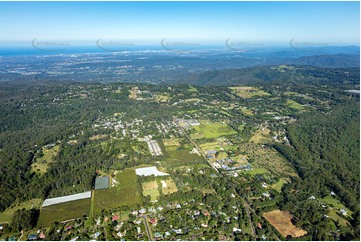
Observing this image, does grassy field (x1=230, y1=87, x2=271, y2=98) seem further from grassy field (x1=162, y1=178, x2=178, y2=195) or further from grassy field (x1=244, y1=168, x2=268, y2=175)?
grassy field (x1=162, y1=178, x2=178, y2=195)

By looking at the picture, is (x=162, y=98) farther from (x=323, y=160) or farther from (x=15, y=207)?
(x=15, y=207)

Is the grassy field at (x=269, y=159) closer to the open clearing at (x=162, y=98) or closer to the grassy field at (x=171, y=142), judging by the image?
the grassy field at (x=171, y=142)

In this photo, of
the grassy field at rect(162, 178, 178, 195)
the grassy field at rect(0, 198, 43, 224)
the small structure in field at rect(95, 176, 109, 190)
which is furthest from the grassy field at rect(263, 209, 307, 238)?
the grassy field at rect(0, 198, 43, 224)

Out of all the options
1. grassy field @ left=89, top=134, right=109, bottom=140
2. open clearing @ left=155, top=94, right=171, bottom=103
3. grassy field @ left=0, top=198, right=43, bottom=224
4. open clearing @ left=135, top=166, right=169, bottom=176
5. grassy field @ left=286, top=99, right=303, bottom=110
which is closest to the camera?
grassy field @ left=0, top=198, right=43, bottom=224

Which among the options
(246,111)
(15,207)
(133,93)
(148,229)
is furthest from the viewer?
(133,93)

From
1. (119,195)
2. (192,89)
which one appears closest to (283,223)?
(119,195)

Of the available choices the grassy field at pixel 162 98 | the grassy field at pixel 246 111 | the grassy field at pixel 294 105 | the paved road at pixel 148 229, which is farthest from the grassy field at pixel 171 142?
the grassy field at pixel 294 105
